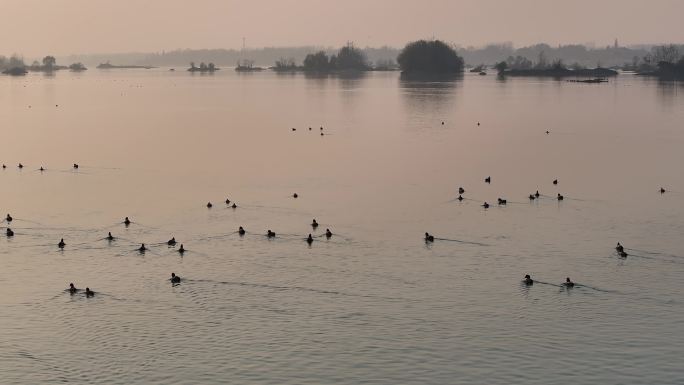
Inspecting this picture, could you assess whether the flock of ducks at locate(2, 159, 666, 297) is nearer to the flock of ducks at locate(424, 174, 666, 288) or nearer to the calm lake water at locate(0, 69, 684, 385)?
the flock of ducks at locate(424, 174, 666, 288)

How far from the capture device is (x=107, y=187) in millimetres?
79375

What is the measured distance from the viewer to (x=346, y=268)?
5138 cm

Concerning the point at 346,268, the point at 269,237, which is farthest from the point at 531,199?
the point at 346,268

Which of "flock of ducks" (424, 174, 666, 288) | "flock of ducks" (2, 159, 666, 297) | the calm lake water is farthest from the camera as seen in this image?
"flock of ducks" (424, 174, 666, 288)

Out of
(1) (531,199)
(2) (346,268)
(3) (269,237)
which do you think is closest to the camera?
(2) (346,268)

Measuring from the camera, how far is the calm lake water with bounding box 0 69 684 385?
38.1 meters

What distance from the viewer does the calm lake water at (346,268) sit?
125 ft

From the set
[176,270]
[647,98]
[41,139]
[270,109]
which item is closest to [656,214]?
[176,270]

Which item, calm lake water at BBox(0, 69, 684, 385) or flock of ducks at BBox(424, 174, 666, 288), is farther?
flock of ducks at BBox(424, 174, 666, 288)

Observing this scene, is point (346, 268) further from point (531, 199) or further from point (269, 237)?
point (531, 199)

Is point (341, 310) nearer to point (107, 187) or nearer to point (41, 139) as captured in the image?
point (107, 187)

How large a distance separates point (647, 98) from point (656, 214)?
14072 cm

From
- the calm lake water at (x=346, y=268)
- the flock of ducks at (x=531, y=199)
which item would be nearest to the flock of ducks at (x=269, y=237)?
the flock of ducks at (x=531, y=199)

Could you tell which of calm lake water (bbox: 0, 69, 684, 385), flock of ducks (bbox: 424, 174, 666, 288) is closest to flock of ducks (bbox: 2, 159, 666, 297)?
flock of ducks (bbox: 424, 174, 666, 288)
